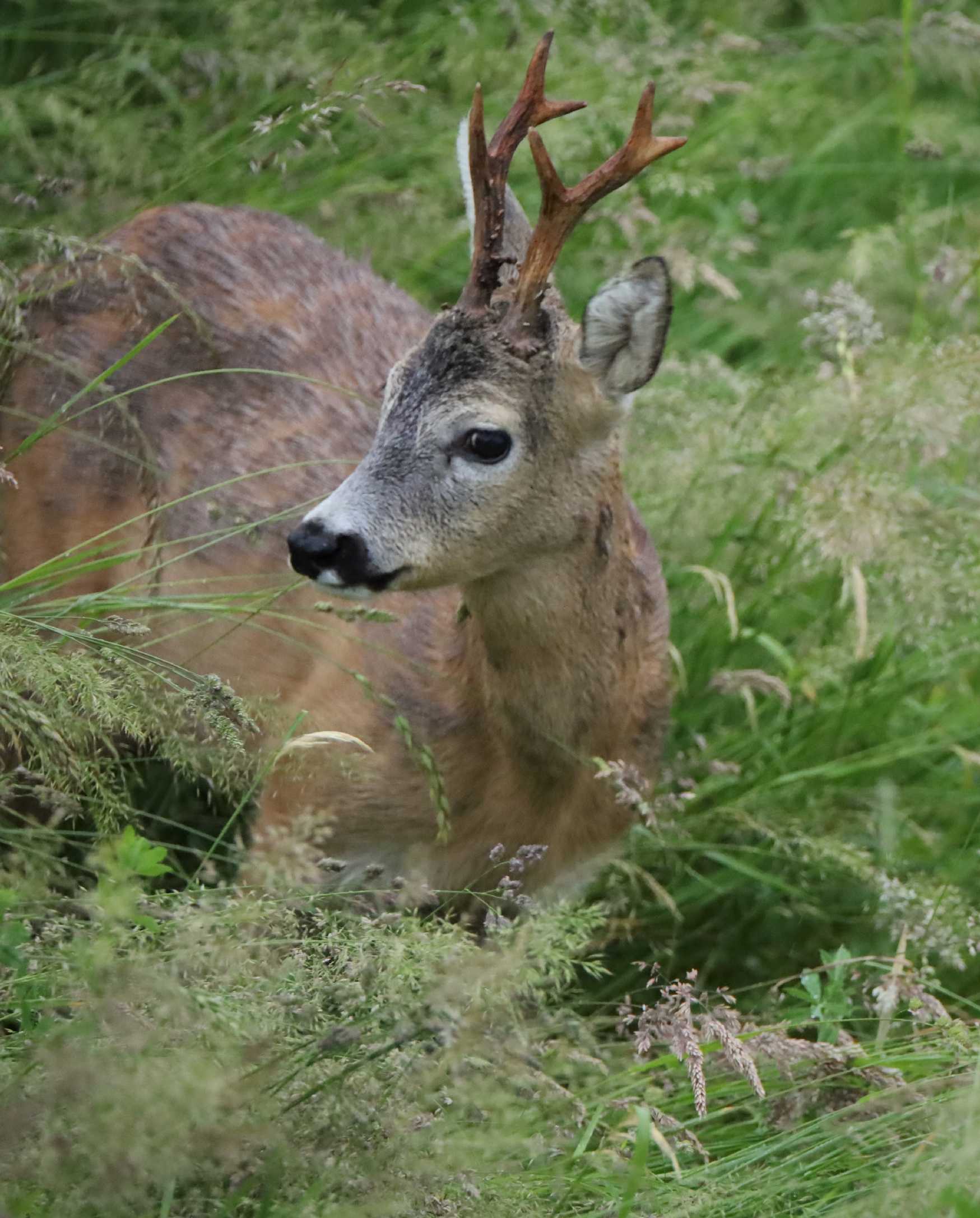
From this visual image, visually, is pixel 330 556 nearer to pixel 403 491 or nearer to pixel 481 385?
pixel 403 491

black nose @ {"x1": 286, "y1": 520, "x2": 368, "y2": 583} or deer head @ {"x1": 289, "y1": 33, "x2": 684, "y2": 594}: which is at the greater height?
deer head @ {"x1": 289, "y1": 33, "x2": 684, "y2": 594}

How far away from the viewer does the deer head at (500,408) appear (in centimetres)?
297

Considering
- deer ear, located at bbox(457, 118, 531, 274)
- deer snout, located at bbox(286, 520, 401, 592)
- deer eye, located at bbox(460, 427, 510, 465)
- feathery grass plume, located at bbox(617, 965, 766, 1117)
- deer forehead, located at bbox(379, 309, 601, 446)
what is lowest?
feathery grass plume, located at bbox(617, 965, 766, 1117)

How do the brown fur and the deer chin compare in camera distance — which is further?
the brown fur

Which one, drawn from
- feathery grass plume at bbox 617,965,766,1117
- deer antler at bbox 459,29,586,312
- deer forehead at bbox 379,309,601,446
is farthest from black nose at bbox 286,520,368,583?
feathery grass plume at bbox 617,965,766,1117

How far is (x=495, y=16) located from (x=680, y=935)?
2.86 metres

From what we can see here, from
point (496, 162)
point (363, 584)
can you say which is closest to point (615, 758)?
point (363, 584)

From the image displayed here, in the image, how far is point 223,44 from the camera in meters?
4.70

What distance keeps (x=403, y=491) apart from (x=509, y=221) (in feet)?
2.13

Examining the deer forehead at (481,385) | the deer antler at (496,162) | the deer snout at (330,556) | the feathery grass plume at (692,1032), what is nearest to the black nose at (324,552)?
the deer snout at (330,556)

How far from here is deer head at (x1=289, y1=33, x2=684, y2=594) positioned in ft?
9.76

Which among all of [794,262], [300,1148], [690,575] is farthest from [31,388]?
[794,262]

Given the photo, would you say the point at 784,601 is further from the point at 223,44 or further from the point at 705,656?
the point at 223,44

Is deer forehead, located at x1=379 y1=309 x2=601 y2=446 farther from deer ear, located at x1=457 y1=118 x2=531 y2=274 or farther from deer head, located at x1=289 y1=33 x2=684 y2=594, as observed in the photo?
deer ear, located at x1=457 y1=118 x2=531 y2=274
